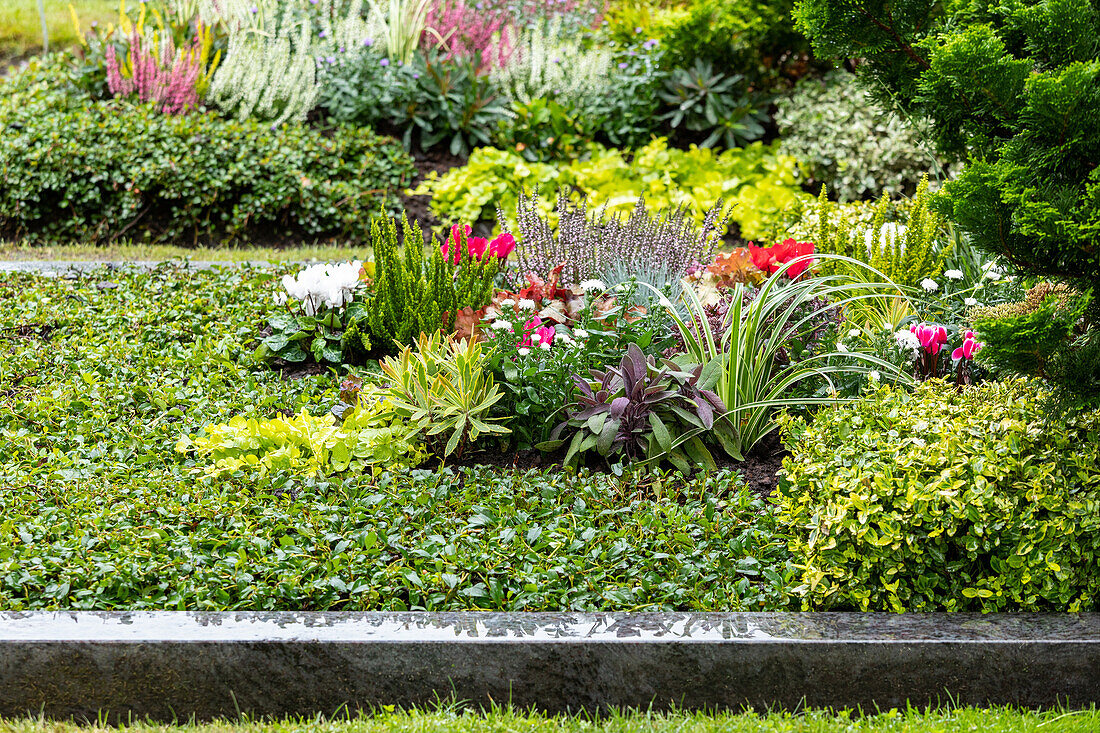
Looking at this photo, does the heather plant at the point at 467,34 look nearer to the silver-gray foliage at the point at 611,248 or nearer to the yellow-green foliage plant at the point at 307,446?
the silver-gray foliage at the point at 611,248

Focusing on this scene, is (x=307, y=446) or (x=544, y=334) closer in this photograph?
(x=307, y=446)

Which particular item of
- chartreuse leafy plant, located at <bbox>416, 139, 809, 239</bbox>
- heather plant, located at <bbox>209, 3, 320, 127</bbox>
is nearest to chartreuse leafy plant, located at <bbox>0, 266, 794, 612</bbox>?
chartreuse leafy plant, located at <bbox>416, 139, 809, 239</bbox>

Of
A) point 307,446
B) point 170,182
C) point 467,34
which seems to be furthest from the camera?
point 467,34

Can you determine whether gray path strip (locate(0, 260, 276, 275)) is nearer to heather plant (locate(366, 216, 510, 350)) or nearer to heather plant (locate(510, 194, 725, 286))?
heather plant (locate(366, 216, 510, 350))

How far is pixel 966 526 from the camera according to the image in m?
2.61

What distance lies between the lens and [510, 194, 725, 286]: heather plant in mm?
4289

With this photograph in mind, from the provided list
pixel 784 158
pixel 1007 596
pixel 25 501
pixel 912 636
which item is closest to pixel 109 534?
pixel 25 501

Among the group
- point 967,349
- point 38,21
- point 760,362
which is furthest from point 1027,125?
point 38,21

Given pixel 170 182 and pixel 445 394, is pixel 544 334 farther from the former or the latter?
pixel 170 182

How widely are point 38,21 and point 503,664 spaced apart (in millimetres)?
10552

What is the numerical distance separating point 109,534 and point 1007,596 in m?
2.54

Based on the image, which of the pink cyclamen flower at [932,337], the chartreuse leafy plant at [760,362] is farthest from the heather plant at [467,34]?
the pink cyclamen flower at [932,337]

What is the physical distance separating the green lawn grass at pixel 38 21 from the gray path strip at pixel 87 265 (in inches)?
207

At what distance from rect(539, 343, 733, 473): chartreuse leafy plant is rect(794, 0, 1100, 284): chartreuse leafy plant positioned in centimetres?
113
